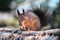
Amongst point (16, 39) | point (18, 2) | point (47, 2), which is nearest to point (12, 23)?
point (18, 2)

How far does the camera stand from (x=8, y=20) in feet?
11.3

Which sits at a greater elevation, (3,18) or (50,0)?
(50,0)

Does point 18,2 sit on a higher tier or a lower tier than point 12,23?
higher

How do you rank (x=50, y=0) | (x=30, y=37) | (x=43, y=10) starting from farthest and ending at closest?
1. (x=50, y=0)
2. (x=43, y=10)
3. (x=30, y=37)

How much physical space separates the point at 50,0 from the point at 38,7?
1328mm

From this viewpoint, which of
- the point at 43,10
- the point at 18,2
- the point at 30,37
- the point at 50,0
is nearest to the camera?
the point at 30,37

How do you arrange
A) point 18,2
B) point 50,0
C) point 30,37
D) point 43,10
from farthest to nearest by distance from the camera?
1. point 18,2
2. point 50,0
3. point 43,10
4. point 30,37

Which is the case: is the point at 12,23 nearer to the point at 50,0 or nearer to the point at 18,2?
the point at 18,2

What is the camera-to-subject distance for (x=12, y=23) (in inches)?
133

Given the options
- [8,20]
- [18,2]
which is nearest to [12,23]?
[8,20]

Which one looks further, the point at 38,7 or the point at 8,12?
the point at 8,12

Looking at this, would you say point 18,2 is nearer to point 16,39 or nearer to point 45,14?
point 45,14

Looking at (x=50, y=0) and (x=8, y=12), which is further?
(x=8, y=12)

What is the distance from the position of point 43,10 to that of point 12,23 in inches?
66.5
